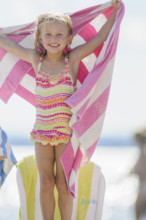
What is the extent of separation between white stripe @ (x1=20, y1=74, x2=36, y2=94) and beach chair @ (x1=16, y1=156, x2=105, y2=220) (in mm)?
697

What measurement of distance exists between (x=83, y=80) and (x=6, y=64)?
80cm

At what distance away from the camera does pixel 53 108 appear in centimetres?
375

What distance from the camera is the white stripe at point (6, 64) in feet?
14.0

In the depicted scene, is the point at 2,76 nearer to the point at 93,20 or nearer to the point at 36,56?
the point at 36,56

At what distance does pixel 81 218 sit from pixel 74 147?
0.85m

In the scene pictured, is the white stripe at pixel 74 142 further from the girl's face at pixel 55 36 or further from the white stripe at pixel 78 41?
the white stripe at pixel 78 41

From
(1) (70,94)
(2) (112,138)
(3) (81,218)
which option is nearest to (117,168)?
(3) (81,218)

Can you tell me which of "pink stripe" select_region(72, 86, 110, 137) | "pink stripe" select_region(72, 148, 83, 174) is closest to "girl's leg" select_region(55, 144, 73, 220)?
"pink stripe" select_region(72, 148, 83, 174)

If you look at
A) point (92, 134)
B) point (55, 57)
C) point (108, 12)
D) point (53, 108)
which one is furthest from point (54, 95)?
point (108, 12)

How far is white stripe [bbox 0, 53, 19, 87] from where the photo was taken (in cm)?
428

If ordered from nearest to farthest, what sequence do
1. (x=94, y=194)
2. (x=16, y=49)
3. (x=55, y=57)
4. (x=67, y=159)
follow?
(x=67, y=159) → (x=55, y=57) → (x=16, y=49) → (x=94, y=194)

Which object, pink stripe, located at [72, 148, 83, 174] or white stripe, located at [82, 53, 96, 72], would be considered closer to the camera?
pink stripe, located at [72, 148, 83, 174]

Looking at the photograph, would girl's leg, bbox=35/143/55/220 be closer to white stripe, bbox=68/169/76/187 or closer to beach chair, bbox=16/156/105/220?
white stripe, bbox=68/169/76/187

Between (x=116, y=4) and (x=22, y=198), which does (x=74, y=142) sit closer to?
(x=22, y=198)
